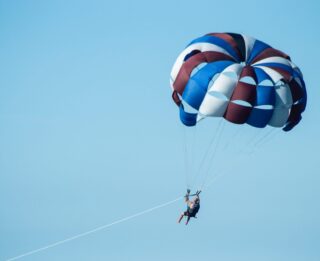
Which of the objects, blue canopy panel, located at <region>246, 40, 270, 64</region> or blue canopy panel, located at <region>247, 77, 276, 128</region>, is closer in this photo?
blue canopy panel, located at <region>247, 77, 276, 128</region>

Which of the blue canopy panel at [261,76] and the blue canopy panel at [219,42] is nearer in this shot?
the blue canopy panel at [261,76]

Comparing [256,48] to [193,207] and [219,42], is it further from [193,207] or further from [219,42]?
[193,207]

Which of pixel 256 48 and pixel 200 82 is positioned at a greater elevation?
pixel 256 48

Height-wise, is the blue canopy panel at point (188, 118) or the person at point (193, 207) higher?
the blue canopy panel at point (188, 118)

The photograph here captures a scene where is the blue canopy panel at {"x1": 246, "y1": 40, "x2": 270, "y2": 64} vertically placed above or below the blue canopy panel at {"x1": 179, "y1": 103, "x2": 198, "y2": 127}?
above

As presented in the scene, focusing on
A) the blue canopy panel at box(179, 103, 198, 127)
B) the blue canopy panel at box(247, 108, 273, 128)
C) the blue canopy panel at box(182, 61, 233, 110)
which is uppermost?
the blue canopy panel at box(182, 61, 233, 110)

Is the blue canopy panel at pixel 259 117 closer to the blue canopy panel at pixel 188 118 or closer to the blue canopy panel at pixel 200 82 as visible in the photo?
the blue canopy panel at pixel 200 82

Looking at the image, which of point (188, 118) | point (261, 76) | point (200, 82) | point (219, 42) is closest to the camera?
point (261, 76)

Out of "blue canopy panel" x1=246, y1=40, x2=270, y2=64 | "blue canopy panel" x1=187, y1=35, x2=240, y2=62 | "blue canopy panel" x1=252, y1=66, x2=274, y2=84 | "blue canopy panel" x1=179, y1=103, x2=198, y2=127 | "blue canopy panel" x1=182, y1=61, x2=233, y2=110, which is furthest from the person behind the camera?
"blue canopy panel" x1=179, y1=103, x2=198, y2=127

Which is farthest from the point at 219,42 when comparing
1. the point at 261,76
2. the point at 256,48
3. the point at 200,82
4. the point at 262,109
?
the point at 262,109

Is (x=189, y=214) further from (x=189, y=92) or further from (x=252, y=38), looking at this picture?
(x=252, y=38)

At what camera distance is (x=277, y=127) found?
44938 millimetres

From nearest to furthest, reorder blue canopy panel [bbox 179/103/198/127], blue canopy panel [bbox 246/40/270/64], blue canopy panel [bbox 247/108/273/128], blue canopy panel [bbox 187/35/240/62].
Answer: blue canopy panel [bbox 247/108/273/128], blue canopy panel [bbox 187/35/240/62], blue canopy panel [bbox 246/40/270/64], blue canopy panel [bbox 179/103/198/127]

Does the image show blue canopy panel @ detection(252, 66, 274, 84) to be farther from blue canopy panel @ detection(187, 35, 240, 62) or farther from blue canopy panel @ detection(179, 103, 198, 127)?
blue canopy panel @ detection(179, 103, 198, 127)
